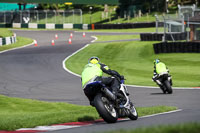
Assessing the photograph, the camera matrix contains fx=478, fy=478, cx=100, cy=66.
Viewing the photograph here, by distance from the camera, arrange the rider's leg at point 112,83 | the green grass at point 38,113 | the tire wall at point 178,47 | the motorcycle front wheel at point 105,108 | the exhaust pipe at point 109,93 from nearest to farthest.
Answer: the motorcycle front wheel at point 105,108
the exhaust pipe at point 109,93
the green grass at point 38,113
the rider's leg at point 112,83
the tire wall at point 178,47

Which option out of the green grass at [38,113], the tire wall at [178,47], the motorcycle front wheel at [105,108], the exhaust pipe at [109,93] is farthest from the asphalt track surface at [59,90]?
the tire wall at [178,47]

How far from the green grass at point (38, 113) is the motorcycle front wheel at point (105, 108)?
120 centimetres

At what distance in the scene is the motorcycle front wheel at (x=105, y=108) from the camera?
10.4m

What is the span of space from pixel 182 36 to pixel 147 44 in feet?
11.4

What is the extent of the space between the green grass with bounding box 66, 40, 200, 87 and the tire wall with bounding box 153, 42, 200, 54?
0.36 meters

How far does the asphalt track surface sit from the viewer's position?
10.7 metres

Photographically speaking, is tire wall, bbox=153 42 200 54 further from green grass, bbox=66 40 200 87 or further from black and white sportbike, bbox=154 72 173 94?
black and white sportbike, bbox=154 72 173 94

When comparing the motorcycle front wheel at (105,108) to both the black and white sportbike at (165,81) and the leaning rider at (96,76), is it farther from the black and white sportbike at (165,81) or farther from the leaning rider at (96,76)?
the black and white sportbike at (165,81)

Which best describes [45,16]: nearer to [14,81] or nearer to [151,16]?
[151,16]

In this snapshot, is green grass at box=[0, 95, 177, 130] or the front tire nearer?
green grass at box=[0, 95, 177, 130]

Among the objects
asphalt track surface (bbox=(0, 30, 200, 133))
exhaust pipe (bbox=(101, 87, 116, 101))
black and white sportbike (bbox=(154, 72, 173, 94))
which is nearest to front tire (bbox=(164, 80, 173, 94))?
black and white sportbike (bbox=(154, 72, 173, 94))

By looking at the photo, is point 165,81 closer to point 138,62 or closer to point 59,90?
point 59,90

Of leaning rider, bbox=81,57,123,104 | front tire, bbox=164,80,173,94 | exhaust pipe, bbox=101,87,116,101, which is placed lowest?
front tire, bbox=164,80,173,94

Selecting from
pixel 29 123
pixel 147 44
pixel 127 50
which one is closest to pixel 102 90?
pixel 29 123
